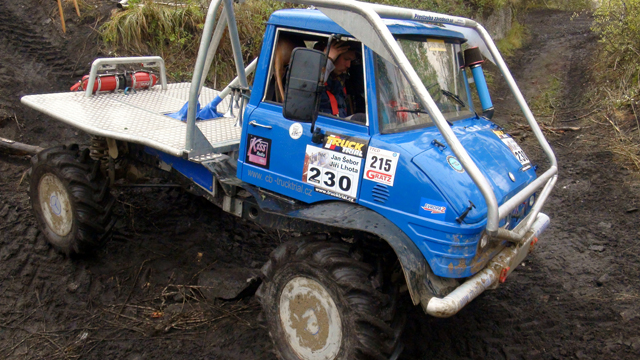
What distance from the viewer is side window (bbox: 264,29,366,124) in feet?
11.0

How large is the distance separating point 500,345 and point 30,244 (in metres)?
4.87

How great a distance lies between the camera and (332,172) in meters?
3.27

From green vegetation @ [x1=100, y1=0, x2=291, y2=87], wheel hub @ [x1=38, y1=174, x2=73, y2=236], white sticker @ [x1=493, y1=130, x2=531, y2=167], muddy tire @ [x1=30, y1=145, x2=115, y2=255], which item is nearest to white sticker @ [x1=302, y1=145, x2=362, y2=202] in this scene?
white sticker @ [x1=493, y1=130, x2=531, y2=167]

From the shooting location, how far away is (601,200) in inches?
246

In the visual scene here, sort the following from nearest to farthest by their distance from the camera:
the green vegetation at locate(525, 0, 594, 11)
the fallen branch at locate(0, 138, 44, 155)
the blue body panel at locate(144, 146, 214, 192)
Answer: the blue body panel at locate(144, 146, 214, 192) < the fallen branch at locate(0, 138, 44, 155) < the green vegetation at locate(525, 0, 594, 11)

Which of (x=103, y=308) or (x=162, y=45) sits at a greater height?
(x=162, y=45)

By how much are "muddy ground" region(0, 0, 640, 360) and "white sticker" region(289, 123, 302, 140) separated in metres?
1.40

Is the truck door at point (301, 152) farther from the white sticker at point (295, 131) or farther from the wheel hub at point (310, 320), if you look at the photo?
the wheel hub at point (310, 320)

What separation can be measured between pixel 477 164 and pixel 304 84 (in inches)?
51.0

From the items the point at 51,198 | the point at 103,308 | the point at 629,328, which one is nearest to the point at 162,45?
the point at 51,198

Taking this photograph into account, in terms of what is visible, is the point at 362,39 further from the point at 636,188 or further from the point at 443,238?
the point at 636,188

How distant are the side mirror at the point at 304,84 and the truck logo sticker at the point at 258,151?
1.60 feet

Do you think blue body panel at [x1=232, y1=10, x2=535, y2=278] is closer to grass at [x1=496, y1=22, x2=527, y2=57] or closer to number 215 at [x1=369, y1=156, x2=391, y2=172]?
number 215 at [x1=369, y1=156, x2=391, y2=172]

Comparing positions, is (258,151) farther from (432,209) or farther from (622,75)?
(622,75)
